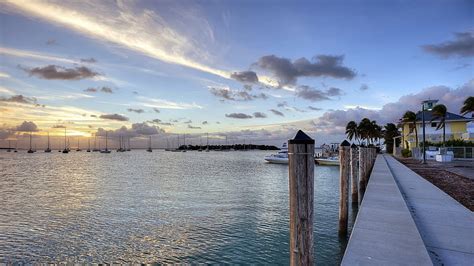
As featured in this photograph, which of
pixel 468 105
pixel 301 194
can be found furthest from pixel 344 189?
pixel 468 105

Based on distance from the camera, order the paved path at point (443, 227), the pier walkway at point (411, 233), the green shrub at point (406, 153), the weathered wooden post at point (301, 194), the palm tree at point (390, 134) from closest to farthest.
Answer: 1. the weathered wooden post at point (301, 194)
2. the pier walkway at point (411, 233)
3. the paved path at point (443, 227)
4. the green shrub at point (406, 153)
5. the palm tree at point (390, 134)

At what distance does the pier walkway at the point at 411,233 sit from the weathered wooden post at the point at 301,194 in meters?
1.01

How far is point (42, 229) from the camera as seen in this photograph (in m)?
13.5

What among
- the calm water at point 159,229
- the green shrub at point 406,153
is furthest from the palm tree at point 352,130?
the calm water at point 159,229

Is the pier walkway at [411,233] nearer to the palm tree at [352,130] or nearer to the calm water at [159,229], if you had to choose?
the calm water at [159,229]

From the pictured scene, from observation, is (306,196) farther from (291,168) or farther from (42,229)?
(42,229)

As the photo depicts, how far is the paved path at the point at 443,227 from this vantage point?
20.3 ft

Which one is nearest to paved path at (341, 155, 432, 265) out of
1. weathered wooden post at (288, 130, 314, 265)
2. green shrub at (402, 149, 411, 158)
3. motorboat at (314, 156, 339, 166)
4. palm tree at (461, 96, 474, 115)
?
weathered wooden post at (288, 130, 314, 265)

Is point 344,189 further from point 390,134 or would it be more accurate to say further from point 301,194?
point 390,134

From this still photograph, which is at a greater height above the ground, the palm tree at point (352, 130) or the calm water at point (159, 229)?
the palm tree at point (352, 130)

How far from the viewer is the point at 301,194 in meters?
4.82

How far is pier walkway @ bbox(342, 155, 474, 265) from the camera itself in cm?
561

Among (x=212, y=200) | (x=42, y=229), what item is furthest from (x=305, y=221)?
(x=212, y=200)

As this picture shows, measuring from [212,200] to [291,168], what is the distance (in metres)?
15.8
